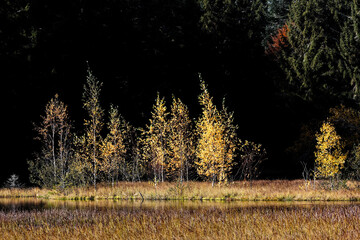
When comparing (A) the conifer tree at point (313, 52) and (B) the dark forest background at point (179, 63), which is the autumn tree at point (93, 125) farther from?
(A) the conifer tree at point (313, 52)

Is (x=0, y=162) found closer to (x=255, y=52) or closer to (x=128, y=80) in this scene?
(x=128, y=80)

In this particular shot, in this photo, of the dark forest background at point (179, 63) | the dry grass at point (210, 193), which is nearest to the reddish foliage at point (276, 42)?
the dark forest background at point (179, 63)

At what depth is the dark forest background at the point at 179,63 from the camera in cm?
3703

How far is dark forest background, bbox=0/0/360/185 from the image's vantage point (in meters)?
37.0

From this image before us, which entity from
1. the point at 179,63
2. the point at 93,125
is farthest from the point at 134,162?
the point at 179,63

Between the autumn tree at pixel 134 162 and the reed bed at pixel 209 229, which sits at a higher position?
the autumn tree at pixel 134 162

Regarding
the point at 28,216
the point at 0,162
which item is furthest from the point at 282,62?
the point at 28,216

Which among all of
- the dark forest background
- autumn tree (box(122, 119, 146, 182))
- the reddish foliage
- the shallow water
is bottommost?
the shallow water

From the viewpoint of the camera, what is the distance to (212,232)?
1210 centimetres

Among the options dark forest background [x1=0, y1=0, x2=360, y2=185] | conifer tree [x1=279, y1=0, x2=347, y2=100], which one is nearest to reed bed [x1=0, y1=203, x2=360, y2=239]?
dark forest background [x1=0, y1=0, x2=360, y2=185]

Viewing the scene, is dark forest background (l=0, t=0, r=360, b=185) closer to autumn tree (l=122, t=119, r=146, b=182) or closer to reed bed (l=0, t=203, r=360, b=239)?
autumn tree (l=122, t=119, r=146, b=182)

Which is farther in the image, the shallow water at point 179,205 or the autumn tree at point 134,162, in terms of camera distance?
the autumn tree at point 134,162

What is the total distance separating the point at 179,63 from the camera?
45594 mm

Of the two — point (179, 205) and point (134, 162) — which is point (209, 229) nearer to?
point (179, 205)
